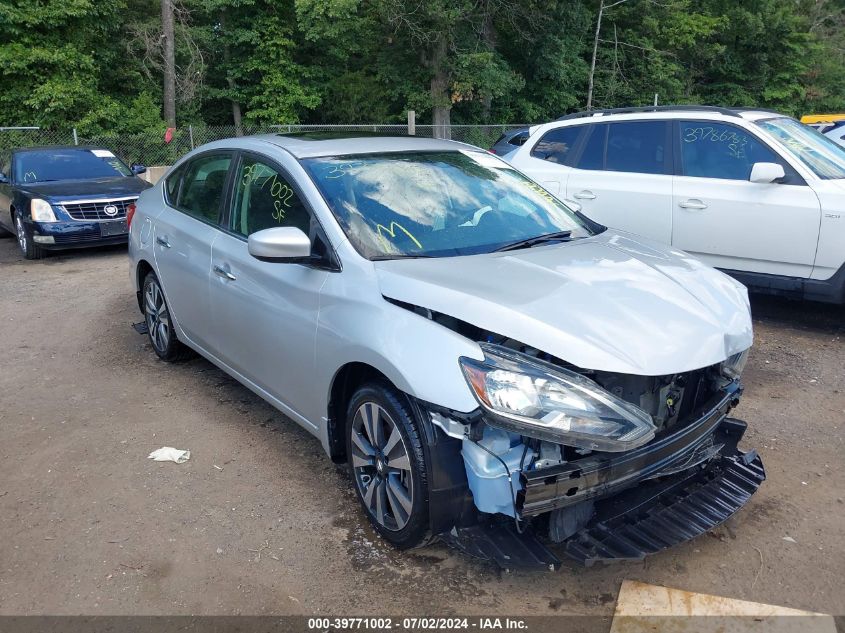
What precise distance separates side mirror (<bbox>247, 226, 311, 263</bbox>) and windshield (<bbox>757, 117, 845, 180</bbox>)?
4.69 m

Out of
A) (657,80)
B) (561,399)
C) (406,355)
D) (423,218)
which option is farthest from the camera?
(657,80)

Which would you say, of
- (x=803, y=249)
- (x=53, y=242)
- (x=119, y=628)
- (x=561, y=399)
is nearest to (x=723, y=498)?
(x=561, y=399)

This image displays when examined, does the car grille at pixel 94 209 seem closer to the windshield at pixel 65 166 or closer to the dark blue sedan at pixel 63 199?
the dark blue sedan at pixel 63 199

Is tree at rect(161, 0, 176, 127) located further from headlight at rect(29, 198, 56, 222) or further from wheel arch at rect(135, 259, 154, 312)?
wheel arch at rect(135, 259, 154, 312)

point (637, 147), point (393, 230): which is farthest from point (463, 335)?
point (637, 147)

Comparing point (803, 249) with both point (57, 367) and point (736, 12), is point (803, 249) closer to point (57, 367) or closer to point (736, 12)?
point (57, 367)

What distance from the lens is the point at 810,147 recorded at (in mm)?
6355

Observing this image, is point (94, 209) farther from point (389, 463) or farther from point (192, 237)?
point (389, 463)

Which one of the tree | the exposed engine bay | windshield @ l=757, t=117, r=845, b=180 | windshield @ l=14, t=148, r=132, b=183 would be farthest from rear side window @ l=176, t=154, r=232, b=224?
the tree

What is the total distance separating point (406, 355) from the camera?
2.88 metres

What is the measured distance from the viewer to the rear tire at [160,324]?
536 centimetres

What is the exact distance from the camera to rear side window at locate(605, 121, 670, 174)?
682 centimetres

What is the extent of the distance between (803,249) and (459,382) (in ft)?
14.7

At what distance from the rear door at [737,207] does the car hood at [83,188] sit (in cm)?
736
